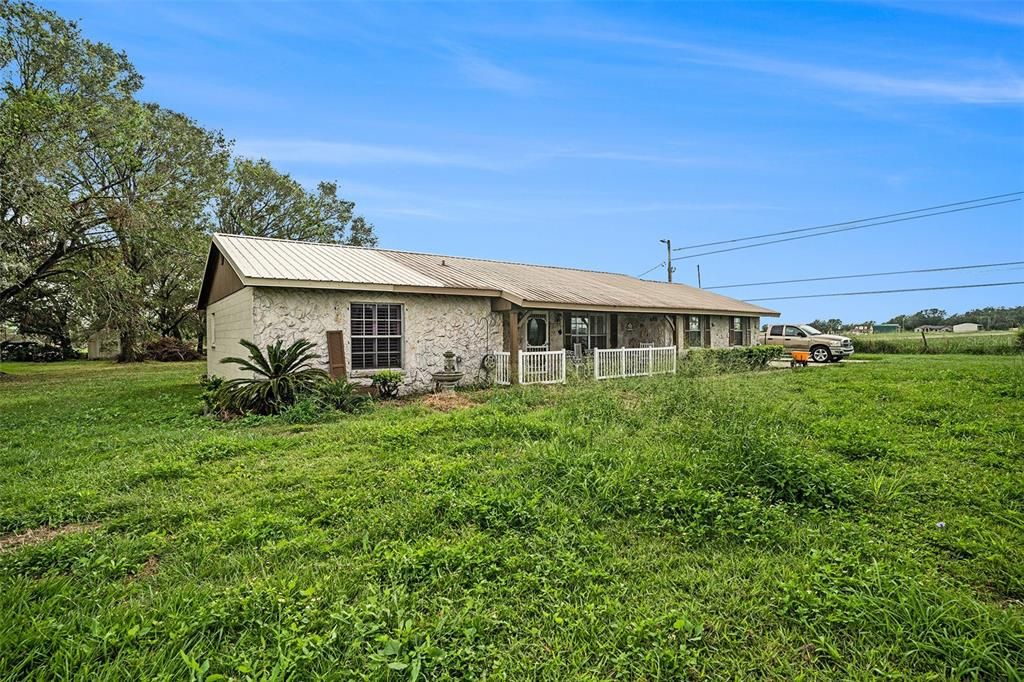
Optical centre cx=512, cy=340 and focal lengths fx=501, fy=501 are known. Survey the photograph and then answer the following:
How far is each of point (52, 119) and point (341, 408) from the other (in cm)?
1513

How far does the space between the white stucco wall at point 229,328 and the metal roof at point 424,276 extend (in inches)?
38.2

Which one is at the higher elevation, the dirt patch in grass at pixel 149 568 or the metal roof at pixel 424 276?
the metal roof at pixel 424 276

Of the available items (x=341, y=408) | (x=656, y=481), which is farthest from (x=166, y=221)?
(x=656, y=481)

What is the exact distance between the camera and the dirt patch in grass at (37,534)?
4152 mm

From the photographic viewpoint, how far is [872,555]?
3.71 meters

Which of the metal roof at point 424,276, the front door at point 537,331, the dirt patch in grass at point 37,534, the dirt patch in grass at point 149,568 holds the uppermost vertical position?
the metal roof at point 424,276

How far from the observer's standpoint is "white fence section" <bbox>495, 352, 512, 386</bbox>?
13711 millimetres

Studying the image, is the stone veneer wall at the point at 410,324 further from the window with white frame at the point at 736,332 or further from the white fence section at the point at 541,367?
the window with white frame at the point at 736,332

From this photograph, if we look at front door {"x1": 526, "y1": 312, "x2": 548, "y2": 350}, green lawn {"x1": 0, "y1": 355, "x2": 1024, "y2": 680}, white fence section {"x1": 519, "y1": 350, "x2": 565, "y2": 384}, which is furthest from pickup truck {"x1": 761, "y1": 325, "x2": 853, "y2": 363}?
green lawn {"x1": 0, "y1": 355, "x2": 1024, "y2": 680}

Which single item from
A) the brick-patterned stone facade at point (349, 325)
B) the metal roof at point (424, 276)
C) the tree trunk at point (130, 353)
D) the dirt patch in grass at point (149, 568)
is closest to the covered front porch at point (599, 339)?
the metal roof at point (424, 276)

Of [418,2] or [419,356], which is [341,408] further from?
[418,2]

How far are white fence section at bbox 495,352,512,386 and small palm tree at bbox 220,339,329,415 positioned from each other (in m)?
4.73

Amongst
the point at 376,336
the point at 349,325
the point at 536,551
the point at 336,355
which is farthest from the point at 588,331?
the point at 536,551

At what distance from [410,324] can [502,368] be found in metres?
2.82
